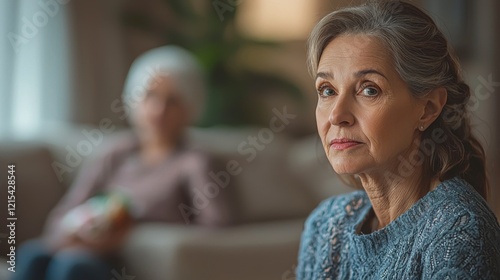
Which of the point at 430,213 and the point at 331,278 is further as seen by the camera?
the point at 331,278

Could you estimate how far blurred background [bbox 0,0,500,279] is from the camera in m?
2.78

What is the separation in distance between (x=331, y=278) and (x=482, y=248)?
1.04ft

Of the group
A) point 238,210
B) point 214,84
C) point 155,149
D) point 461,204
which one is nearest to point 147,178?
point 155,149

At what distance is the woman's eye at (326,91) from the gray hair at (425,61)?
0.19 feet

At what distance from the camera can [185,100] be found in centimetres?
294

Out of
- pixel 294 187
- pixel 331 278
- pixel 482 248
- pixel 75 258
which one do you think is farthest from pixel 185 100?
pixel 482 248

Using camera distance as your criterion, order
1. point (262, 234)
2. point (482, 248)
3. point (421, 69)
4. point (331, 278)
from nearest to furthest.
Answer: point (482, 248), point (421, 69), point (331, 278), point (262, 234)

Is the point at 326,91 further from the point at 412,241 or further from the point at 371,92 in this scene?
the point at 412,241

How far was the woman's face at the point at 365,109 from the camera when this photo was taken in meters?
0.99

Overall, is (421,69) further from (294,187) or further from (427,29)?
(294,187)

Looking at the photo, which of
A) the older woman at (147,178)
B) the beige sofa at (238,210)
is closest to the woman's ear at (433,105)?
the beige sofa at (238,210)

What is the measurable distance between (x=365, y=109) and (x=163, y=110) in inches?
77.6

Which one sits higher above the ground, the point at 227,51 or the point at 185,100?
the point at 227,51

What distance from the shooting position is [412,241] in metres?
0.99
